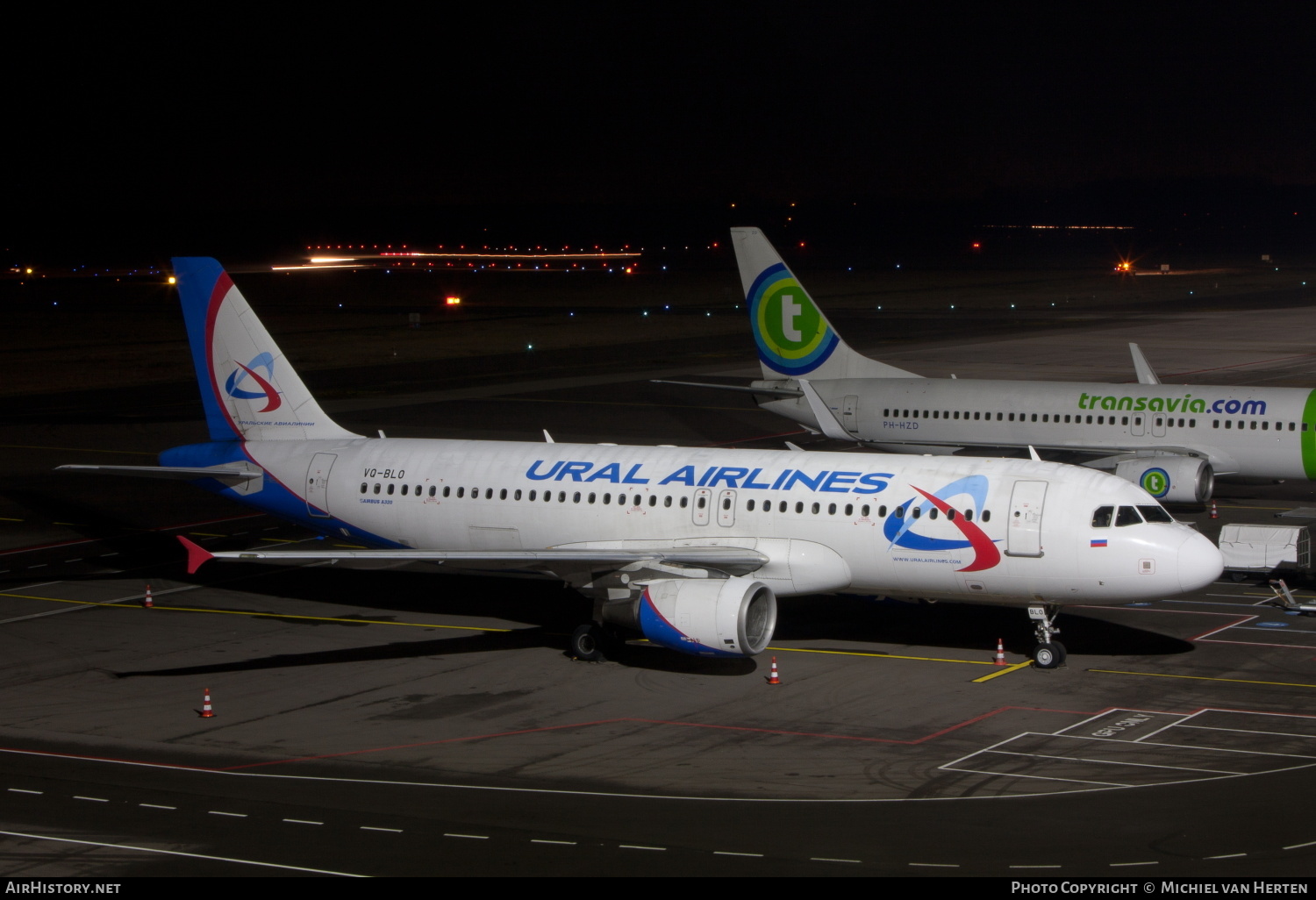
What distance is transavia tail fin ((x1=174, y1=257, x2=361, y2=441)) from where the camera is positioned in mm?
36406

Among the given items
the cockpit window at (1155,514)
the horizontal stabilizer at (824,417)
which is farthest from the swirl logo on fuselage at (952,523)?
the horizontal stabilizer at (824,417)

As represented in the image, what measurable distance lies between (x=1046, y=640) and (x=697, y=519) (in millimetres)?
7659

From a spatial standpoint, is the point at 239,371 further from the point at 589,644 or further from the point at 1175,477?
the point at 1175,477

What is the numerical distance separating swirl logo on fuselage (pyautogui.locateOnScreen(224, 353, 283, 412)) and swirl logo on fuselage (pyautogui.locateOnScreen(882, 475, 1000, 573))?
15.9m

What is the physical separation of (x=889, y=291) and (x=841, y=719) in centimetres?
13805

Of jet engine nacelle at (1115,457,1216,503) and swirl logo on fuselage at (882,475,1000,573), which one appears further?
jet engine nacelle at (1115,457,1216,503)

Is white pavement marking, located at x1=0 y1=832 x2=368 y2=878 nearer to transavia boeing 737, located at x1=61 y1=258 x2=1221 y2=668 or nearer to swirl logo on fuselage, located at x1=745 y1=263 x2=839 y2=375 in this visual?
transavia boeing 737, located at x1=61 y1=258 x2=1221 y2=668

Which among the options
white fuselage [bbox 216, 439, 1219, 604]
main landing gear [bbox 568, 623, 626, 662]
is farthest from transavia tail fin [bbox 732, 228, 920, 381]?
main landing gear [bbox 568, 623, 626, 662]

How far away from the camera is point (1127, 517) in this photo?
94.8ft

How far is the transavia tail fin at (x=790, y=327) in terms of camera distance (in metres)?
54.0

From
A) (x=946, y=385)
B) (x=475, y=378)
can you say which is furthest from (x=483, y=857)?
(x=475, y=378)

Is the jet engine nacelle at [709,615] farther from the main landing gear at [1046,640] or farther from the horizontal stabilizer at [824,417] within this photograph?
the horizontal stabilizer at [824,417]

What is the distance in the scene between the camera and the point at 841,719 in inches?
1032

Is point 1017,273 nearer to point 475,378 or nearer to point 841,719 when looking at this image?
point 475,378
